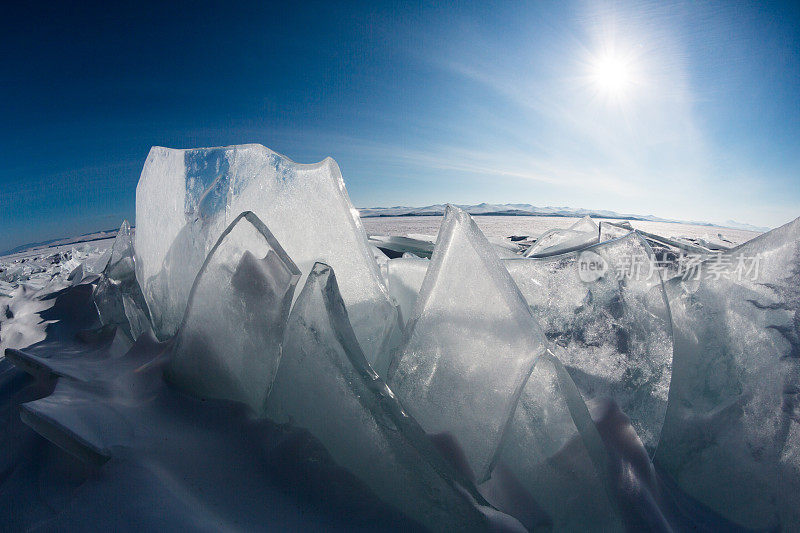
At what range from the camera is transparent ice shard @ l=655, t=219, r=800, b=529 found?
31.1 inches

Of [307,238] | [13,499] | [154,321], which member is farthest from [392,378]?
[154,321]

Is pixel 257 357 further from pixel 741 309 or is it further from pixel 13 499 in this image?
pixel 741 309

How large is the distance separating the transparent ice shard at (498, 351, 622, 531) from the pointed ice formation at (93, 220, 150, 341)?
1.14 m

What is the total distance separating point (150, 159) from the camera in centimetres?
124

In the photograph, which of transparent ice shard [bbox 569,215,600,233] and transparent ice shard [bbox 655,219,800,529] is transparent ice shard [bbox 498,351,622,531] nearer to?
transparent ice shard [bbox 655,219,800,529]

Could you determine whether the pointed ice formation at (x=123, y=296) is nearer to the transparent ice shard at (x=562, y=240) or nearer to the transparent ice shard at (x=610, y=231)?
the transparent ice shard at (x=562, y=240)

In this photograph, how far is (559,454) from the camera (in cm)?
73

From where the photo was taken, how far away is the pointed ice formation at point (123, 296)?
48.7 inches

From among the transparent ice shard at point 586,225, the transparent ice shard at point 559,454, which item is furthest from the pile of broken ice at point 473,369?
the transparent ice shard at point 586,225

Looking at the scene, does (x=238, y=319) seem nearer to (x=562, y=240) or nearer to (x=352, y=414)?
(x=352, y=414)

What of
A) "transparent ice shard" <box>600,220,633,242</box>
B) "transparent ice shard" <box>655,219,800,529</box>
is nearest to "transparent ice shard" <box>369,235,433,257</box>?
"transparent ice shard" <box>600,220,633,242</box>

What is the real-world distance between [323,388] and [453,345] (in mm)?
257

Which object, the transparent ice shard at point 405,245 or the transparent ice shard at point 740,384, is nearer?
the transparent ice shard at point 740,384

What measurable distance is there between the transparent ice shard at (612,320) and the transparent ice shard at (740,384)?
12cm
